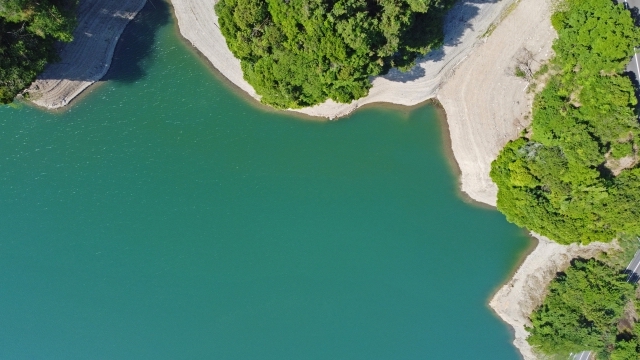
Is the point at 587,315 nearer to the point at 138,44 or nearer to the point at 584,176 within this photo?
the point at 584,176

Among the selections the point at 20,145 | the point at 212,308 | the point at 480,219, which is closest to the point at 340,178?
the point at 480,219

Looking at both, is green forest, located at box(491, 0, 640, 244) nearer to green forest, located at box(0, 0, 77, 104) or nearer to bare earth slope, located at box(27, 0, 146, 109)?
bare earth slope, located at box(27, 0, 146, 109)

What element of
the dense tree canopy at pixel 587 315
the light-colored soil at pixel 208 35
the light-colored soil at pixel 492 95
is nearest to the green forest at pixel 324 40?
the light-colored soil at pixel 208 35

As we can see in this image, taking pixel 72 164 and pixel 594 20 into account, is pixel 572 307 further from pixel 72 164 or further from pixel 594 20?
pixel 72 164

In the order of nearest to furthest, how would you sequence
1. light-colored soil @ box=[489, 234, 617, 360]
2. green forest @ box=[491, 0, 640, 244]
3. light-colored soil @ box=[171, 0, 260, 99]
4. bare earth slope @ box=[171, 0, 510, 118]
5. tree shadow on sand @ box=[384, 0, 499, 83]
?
green forest @ box=[491, 0, 640, 244] < tree shadow on sand @ box=[384, 0, 499, 83] < bare earth slope @ box=[171, 0, 510, 118] < light-colored soil @ box=[171, 0, 260, 99] < light-colored soil @ box=[489, 234, 617, 360]

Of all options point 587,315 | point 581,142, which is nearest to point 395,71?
point 581,142

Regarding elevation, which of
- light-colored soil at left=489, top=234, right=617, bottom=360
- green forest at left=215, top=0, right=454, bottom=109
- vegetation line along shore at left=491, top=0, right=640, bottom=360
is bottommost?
light-colored soil at left=489, top=234, right=617, bottom=360

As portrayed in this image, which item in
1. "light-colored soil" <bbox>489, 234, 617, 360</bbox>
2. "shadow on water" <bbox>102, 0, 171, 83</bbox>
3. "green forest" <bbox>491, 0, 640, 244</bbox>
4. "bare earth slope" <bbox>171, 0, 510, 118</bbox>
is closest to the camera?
"green forest" <bbox>491, 0, 640, 244</bbox>

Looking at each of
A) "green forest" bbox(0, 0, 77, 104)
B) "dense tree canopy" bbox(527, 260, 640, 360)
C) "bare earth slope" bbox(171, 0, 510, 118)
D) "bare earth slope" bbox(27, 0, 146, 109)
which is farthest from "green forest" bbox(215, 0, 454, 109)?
"dense tree canopy" bbox(527, 260, 640, 360)
